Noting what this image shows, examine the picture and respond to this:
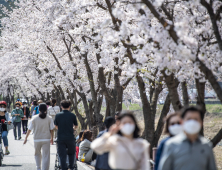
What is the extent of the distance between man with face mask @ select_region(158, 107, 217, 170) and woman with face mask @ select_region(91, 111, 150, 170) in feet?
1.16

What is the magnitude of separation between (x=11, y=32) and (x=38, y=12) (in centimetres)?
965

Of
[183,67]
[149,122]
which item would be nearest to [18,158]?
[149,122]

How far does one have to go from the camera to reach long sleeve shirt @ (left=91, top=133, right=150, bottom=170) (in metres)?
3.72

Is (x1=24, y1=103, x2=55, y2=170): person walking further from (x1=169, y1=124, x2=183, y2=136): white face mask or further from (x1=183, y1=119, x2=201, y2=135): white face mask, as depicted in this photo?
(x1=183, y1=119, x2=201, y2=135): white face mask

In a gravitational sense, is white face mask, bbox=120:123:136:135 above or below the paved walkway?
above

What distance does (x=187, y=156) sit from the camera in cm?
340

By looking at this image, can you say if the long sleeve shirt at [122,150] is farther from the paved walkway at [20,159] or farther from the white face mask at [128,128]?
the paved walkway at [20,159]

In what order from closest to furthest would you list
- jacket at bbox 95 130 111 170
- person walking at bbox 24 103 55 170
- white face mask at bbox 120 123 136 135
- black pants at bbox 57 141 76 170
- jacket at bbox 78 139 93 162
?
white face mask at bbox 120 123 136 135 < jacket at bbox 95 130 111 170 < black pants at bbox 57 141 76 170 < person walking at bbox 24 103 55 170 < jacket at bbox 78 139 93 162

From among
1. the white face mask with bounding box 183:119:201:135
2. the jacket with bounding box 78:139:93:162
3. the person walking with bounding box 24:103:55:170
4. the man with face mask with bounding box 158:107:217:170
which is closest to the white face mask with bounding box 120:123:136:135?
the man with face mask with bounding box 158:107:217:170

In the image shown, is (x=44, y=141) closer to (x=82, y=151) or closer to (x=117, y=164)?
(x=82, y=151)

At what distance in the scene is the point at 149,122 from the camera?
8930mm

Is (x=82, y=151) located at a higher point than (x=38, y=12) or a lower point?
lower

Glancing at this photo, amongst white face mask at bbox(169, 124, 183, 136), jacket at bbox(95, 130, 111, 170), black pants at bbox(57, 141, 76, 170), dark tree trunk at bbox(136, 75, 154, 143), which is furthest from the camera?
dark tree trunk at bbox(136, 75, 154, 143)

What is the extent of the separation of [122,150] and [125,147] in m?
0.05
